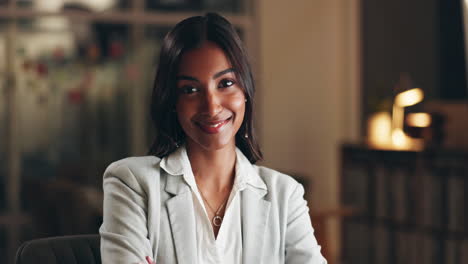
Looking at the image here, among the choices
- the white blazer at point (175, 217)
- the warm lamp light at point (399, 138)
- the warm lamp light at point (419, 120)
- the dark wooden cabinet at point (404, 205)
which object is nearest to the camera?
the white blazer at point (175, 217)

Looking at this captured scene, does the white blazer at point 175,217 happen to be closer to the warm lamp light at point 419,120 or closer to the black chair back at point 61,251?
the black chair back at point 61,251

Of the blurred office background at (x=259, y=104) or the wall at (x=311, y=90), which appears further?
the wall at (x=311, y=90)

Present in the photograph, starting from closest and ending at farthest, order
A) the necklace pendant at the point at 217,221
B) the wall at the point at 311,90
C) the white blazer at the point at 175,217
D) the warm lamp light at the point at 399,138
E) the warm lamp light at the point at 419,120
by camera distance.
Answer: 1. the white blazer at the point at 175,217
2. the necklace pendant at the point at 217,221
3. the warm lamp light at the point at 419,120
4. the warm lamp light at the point at 399,138
5. the wall at the point at 311,90

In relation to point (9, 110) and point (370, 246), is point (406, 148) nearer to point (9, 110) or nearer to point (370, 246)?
point (370, 246)

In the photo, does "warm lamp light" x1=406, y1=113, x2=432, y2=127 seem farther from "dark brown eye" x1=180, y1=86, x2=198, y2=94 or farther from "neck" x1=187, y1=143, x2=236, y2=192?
"dark brown eye" x1=180, y1=86, x2=198, y2=94

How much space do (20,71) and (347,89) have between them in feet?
8.17

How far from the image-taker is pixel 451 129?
14.7 feet

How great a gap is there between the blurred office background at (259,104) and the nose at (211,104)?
10.1 ft

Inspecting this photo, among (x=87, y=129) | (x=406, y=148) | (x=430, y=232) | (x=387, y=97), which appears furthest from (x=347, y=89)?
(x=87, y=129)

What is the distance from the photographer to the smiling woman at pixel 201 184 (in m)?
1.46

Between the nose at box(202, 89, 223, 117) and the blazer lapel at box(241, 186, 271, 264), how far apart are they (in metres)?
0.21

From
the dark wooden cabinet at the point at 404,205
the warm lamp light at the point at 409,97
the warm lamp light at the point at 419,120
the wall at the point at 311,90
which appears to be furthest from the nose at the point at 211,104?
the wall at the point at 311,90

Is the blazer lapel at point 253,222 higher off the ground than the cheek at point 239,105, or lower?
lower

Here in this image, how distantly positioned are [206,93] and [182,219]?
268 mm
